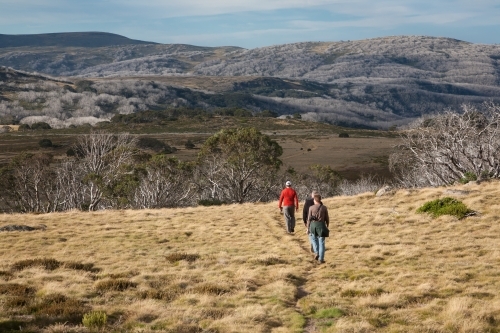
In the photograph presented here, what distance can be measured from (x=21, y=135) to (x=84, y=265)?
144m

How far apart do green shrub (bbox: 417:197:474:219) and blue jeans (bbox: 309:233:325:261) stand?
28.3 feet

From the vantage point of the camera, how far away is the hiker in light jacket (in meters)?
15.6

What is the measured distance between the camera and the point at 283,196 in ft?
68.8

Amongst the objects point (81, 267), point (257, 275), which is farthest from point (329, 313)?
point (81, 267)

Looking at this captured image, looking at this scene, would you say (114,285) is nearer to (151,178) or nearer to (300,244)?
(300,244)

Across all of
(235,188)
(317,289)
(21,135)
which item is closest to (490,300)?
(317,289)

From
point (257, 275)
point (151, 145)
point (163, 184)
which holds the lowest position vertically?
point (151, 145)

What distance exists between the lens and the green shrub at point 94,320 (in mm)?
8875

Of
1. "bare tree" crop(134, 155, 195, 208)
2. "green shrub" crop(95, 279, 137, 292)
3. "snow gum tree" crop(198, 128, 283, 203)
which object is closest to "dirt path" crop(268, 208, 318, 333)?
"green shrub" crop(95, 279, 137, 292)

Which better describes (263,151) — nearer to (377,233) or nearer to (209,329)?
(377,233)

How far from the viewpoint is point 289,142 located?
451ft

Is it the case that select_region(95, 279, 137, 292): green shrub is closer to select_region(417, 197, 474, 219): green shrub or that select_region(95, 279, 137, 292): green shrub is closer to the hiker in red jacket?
the hiker in red jacket

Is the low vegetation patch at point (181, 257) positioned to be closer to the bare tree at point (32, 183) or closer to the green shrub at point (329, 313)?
the green shrub at point (329, 313)

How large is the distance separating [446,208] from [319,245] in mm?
9386
